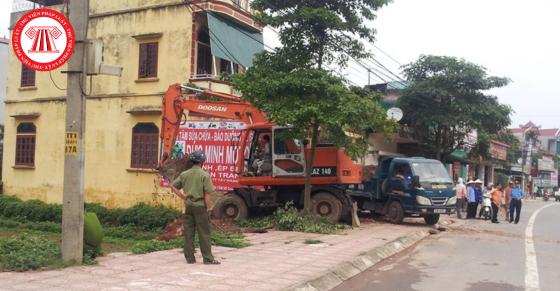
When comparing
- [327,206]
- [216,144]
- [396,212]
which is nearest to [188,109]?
[216,144]

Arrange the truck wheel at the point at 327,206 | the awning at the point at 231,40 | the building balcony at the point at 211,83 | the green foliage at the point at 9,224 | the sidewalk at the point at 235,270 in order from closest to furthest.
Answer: the sidewalk at the point at 235,270
the truck wheel at the point at 327,206
the awning at the point at 231,40
the building balcony at the point at 211,83
the green foliage at the point at 9,224

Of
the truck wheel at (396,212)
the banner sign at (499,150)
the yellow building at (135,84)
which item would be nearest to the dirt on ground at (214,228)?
the truck wheel at (396,212)

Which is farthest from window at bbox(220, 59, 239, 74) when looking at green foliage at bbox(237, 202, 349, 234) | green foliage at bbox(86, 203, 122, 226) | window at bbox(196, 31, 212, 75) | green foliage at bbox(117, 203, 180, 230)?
green foliage at bbox(237, 202, 349, 234)

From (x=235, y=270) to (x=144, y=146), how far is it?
43.4 feet

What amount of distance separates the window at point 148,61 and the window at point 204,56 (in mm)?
1822

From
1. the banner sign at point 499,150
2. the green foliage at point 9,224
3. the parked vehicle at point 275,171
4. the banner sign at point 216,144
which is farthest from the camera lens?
the banner sign at point 499,150

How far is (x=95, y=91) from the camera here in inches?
824

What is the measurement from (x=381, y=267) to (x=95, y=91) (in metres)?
15.8

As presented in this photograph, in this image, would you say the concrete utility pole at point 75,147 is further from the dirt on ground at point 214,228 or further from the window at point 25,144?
the window at point 25,144

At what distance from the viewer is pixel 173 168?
12203mm

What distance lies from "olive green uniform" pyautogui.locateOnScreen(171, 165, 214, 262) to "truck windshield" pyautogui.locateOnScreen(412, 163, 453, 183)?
1015cm

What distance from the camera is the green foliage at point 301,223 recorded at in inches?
511

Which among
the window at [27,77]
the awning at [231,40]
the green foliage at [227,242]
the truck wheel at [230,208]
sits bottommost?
the green foliage at [227,242]

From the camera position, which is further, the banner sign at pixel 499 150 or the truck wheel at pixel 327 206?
the banner sign at pixel 499 150
